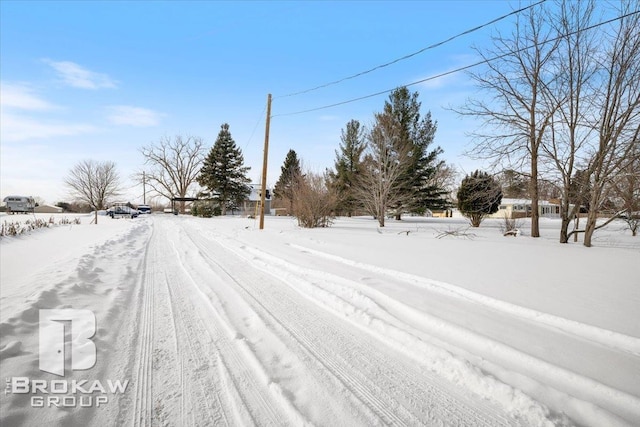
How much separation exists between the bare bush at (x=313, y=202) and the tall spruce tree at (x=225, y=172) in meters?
25.5

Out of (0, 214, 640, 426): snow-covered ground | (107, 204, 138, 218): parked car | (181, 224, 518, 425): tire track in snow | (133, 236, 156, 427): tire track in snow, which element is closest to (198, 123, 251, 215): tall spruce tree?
(107, 204, 138, 218): parked car

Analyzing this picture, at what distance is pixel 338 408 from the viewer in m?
1.99

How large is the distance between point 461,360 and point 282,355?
157 centimetres

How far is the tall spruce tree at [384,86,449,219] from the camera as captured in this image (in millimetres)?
26078

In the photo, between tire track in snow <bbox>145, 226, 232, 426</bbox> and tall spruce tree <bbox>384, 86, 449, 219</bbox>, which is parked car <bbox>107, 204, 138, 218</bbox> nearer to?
tall spruce tree <bbox>384, 86, 449, 219</bbox>

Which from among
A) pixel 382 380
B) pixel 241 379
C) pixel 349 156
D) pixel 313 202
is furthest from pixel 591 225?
pixel 349 156

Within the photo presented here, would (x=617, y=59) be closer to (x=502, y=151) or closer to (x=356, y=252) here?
(x=502, y=151)

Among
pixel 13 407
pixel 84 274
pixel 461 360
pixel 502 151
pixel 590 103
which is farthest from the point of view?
pixel 502 151

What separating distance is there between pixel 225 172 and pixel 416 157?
83.2 ft

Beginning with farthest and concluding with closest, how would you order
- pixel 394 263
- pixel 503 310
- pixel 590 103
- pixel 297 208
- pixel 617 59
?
1. pixel 297 208
2. pixel 590 103
3. pixel 617 59
4. pixel 394 263
5. pixel 503 310

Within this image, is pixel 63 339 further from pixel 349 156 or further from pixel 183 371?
pixel 349 156

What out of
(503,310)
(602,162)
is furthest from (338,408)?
(602,162)

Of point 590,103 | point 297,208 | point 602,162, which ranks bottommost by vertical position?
point 297,208

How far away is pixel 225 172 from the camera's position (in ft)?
131
